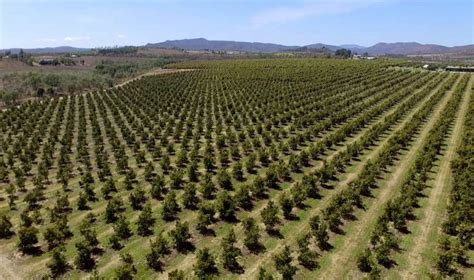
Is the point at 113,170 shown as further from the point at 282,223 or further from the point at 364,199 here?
the point at 364,199

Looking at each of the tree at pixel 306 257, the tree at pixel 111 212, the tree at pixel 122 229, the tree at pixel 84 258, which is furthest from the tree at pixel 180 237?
the tree at pixel 306 257

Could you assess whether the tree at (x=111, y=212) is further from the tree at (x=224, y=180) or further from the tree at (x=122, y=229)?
the tree at (x=224, y=180)

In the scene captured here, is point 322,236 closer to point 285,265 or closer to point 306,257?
point 306,257

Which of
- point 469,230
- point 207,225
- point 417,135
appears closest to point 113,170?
point 207,225

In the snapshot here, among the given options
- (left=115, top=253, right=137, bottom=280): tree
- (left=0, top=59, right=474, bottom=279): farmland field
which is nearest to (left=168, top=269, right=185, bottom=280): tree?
(left=0, top=59, right=474, bottom=279): farmland field

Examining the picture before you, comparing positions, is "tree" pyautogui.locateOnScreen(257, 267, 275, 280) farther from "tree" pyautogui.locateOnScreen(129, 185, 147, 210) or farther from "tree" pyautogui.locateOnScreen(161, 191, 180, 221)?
"tree" pyautogui.locateOnScreen(129, 185, 147, 210)

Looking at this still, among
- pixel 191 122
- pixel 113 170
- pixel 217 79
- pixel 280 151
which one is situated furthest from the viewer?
pixel 217 79
